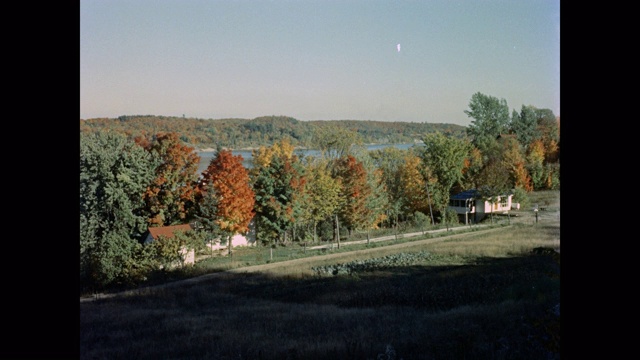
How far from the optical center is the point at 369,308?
4.83m

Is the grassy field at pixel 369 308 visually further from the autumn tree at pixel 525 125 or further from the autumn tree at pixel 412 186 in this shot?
the autumn tree at pixel 525 125

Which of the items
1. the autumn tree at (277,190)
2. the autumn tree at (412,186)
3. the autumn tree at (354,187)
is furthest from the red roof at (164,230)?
the autumn tree at (412,186)

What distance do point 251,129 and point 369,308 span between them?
8.34ft

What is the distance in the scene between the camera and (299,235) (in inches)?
249

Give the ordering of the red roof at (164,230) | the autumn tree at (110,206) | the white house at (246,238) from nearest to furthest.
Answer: the autumn tree at (110,206)
the red roof at (164,230)
the white house at (246,238)

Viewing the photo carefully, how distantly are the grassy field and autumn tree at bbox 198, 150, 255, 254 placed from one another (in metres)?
0.43

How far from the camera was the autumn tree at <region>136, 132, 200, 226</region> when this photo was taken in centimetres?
567

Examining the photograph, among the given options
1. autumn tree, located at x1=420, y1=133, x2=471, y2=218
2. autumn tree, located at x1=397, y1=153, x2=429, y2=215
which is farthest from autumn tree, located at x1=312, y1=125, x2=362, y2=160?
autumn tree, located at x1=420, y1=133, x2=471, y2=218

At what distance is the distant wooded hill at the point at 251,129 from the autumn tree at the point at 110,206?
0.22 meters

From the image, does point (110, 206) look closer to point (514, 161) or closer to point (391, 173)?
point (391, 173)

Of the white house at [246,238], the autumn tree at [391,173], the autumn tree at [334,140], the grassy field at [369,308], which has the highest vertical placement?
the autumn tree at [334,140]

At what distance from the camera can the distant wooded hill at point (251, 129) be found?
19.0ft
